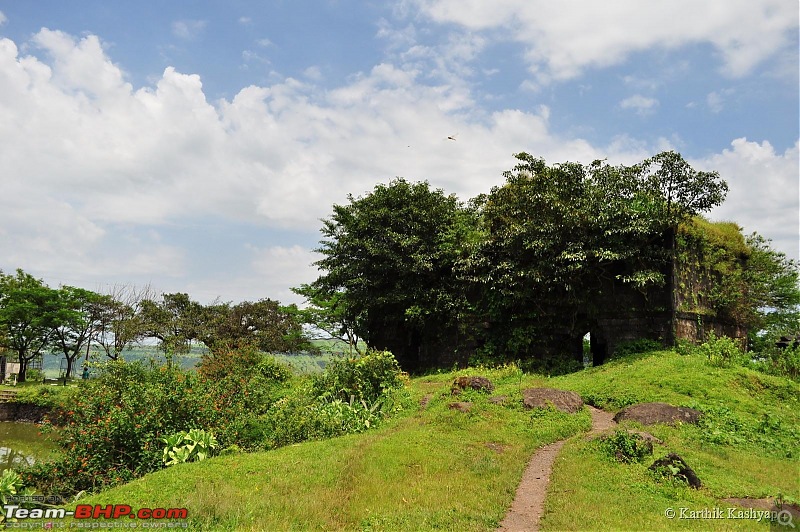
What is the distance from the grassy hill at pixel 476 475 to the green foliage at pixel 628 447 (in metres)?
0.12

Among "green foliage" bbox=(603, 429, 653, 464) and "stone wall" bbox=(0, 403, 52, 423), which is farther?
"stone wall" bbox=(0, 403, 52, 423)

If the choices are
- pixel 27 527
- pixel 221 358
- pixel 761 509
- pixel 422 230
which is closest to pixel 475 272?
pixel 422 230

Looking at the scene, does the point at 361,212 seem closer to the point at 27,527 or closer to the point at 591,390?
the point at 591,390

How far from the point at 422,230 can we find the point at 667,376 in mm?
12571

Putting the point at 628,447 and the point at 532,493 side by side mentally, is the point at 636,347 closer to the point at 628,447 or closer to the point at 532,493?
the point at 628,447

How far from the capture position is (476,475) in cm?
821

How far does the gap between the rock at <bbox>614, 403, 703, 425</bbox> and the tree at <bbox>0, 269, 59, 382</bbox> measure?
3583 centimetres

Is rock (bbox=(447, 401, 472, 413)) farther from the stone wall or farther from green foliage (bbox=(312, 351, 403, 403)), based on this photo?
the stone wall

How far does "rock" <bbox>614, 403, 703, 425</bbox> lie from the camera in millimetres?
11398

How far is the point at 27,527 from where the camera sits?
6035 millimetres

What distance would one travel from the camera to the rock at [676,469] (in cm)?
771

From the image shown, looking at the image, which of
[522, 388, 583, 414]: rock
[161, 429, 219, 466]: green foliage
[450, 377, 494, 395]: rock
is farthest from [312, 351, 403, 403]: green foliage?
[161, 429, 219, 466]: green foliage

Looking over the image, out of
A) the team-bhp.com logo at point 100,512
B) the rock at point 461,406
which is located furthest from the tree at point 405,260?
the team-bhp.com logo at point 100,512

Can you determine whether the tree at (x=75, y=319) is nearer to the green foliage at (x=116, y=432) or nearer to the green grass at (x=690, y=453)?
the green foliage at (x=116, y=432)
